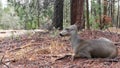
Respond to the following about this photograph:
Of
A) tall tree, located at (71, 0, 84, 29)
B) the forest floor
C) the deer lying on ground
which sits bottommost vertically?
the forest floor

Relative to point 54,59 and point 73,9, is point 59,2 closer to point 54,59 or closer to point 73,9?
point 73,9

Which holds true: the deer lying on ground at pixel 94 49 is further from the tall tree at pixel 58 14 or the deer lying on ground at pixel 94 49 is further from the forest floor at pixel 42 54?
the tall tree at pixel 58 14

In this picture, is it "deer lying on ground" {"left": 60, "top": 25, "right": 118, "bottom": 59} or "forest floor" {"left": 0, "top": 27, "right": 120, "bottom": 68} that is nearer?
"forest floor" {"left": 0, "top": 27, "right": 120, "bottom": 68}

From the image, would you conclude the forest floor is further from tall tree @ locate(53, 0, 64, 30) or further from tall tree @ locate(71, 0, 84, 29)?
tall tree @ locate(53, 0, 64, 30)

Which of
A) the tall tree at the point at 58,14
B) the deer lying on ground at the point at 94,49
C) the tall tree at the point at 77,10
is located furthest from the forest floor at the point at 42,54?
the tall tree at the point at 58,14

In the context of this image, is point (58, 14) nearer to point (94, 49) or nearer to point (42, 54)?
point (42, 54)

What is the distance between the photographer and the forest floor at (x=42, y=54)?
6848 millimetres

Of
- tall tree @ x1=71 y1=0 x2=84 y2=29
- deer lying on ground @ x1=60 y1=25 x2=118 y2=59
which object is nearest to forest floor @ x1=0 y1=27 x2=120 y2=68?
deer lying on ground @ x1=60 y1=25 x2=118 y2=59

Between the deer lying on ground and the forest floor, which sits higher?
the deer lying on ground

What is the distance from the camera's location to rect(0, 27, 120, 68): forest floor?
6.85m

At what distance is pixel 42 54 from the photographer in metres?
8.05

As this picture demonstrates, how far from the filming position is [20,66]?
22.9 feet

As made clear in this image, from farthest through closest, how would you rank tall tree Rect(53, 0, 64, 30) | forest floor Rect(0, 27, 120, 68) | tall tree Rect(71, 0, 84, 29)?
1. tall tree Rect(53, 0, 64, 30)
2. tall tree Rect(71, 0, 84, 29)
3. forest floor Rect(0, 27, 120, 68)

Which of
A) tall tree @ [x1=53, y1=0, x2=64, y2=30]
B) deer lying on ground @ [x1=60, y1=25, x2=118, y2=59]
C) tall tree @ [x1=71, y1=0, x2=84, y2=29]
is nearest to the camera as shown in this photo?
deer lying on ground @ [x1=60, y1=25, x2=118, y2=59]
